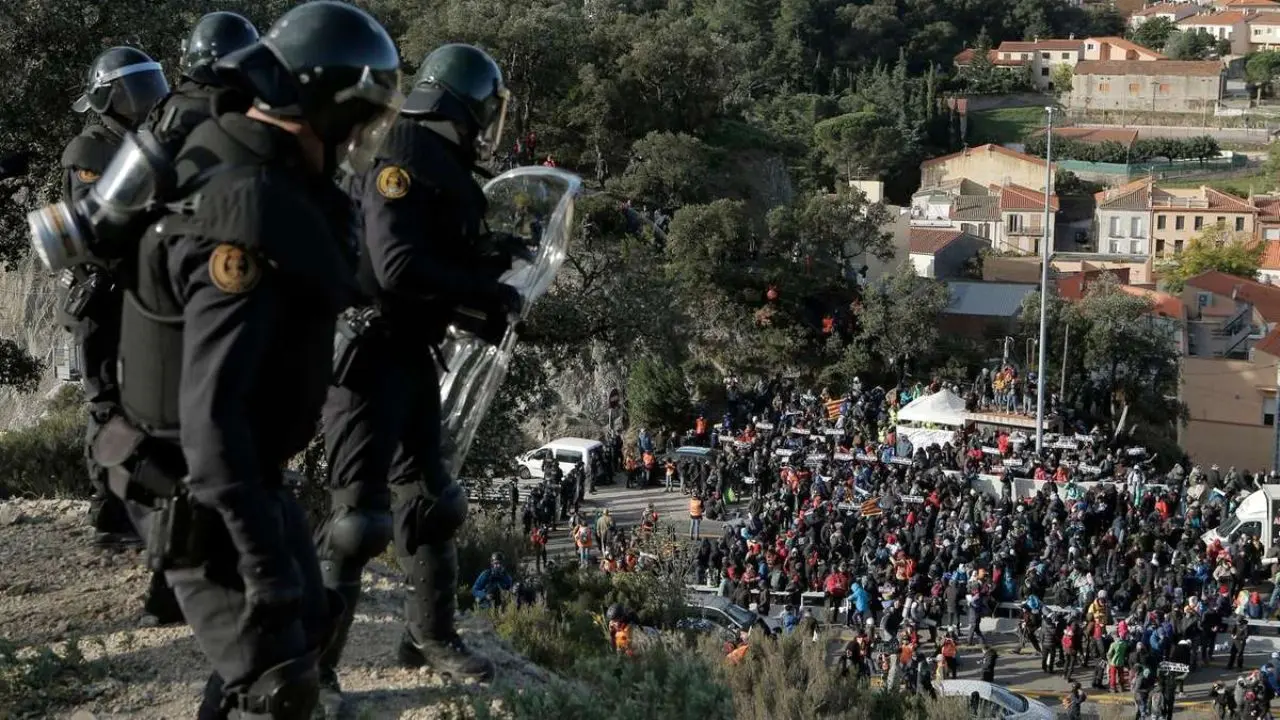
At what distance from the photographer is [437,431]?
17.3 ft

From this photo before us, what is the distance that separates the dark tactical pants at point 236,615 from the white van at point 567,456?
22.2 m

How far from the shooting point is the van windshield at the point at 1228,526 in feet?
72.1

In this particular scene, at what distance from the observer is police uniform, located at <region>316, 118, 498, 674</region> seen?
16.4ft

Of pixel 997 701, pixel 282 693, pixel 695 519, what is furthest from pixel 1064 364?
pixel 282 693

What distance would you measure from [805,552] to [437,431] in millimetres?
15174

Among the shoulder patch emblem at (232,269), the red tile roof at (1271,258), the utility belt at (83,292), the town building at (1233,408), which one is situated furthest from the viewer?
the red tile roof at (1271,258)

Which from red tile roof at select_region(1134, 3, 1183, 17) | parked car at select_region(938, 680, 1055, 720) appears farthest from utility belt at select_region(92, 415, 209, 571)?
red tile roof at select_region(1134, 3, 1183, 17)

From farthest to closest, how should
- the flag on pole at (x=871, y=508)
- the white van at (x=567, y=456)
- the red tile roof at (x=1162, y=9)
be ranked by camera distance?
the red tile roof at (x=1162, y=9)
the white van at (x=567, y=456)
the flag on pole at (x=871, y=508)

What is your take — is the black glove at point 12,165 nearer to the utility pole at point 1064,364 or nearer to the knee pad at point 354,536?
the knee pad at point 354,536

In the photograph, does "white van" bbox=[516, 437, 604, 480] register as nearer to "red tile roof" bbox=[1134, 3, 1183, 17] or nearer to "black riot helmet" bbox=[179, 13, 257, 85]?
"black riot helmet" bbox=[179, 13, 257, 85]

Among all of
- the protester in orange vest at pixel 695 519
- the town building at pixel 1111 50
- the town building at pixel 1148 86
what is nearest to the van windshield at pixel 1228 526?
the protester in orange vest at pixel 695 519

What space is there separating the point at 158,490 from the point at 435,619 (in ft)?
6.60

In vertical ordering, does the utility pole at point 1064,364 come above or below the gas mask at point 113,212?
below

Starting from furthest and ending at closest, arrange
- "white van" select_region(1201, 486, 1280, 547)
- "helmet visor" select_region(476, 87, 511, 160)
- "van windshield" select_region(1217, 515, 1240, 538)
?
"van windshield" select_region(1217, 515, 1240, 538)
"white van" select_region(1201, 486, 1280, 547)
"helmet visor" select_region(476, 87, 511, 160)
